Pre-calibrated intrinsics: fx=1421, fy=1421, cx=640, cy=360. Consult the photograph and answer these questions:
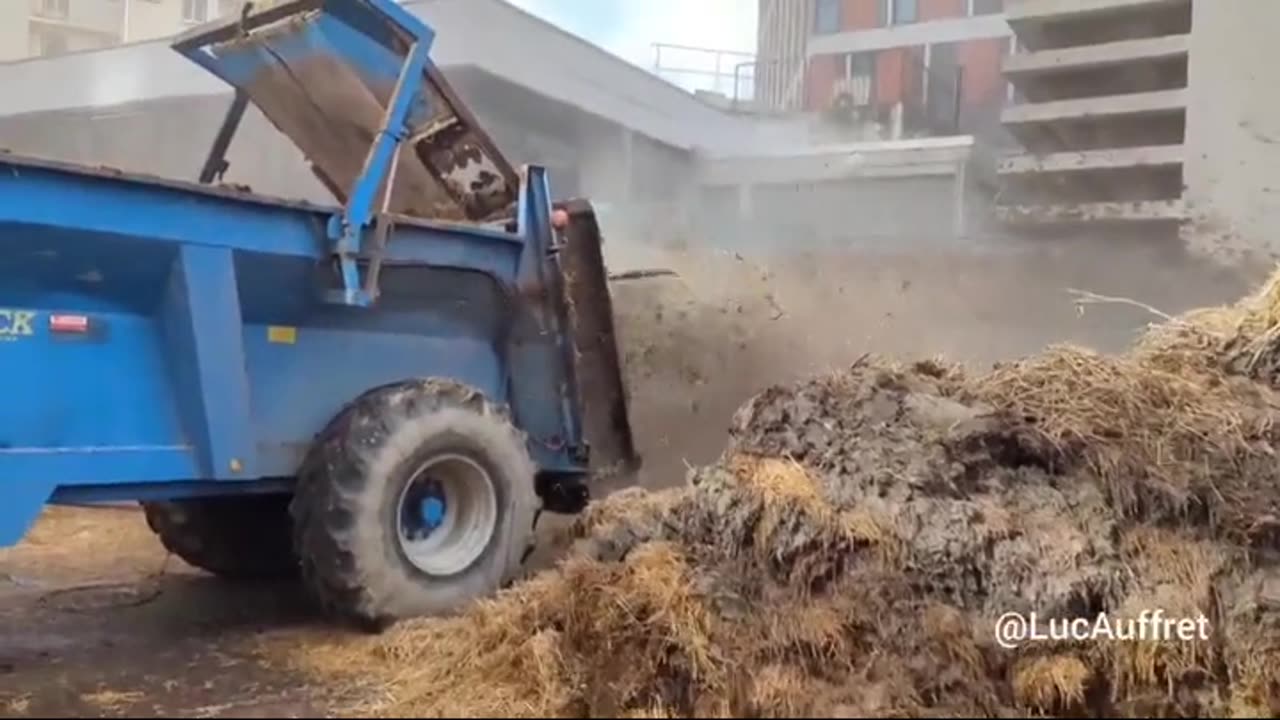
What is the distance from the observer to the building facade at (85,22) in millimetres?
29109

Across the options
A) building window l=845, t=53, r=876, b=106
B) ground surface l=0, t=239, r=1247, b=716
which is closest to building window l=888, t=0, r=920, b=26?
building window l=845, t=53, r=876, b=106

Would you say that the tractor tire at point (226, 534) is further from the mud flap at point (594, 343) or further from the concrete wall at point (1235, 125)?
the concrete wall at point (1235, 125)

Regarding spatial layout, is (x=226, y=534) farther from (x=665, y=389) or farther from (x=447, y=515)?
(x=665, y=389)

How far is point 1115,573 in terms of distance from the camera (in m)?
4.77

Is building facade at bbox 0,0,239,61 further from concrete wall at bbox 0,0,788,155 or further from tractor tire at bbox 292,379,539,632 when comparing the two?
tractor tire at bbox 292,379,539,632

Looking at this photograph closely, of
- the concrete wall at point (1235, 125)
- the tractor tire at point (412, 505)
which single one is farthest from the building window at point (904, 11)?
the tractor tire at point (412, 505)

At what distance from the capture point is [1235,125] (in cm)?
898

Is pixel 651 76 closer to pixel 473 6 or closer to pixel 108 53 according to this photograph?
pixel 473 6

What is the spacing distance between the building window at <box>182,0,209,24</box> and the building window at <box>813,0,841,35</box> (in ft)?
38.2

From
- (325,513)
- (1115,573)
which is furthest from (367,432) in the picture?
(1115,573)

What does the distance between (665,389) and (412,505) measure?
2.91 metres

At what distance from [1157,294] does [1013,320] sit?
991mm

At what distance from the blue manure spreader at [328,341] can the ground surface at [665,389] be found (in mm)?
502

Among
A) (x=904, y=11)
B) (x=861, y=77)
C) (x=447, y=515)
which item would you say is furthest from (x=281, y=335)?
(x=904, y=11)
